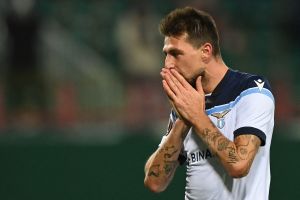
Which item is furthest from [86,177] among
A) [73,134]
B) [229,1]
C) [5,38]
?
[229,1]

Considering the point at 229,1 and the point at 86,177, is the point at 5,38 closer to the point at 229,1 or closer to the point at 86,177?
the point at 86,177

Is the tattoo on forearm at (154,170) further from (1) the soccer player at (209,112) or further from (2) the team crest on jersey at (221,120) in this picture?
(2) the team crest on jersey at (221,120)

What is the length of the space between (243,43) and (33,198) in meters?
4.46

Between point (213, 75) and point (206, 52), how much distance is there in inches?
5.7

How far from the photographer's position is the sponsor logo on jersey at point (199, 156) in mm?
4504

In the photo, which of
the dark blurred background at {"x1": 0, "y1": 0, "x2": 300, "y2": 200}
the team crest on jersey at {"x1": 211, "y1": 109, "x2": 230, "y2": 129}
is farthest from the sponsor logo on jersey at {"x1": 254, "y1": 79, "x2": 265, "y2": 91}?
the dark blurred background at {"x1": 0, "y1": 0, "x2": 300, "y2": 200}

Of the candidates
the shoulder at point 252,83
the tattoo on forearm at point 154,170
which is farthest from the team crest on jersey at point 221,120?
the tattoo on forearm at point 154,170

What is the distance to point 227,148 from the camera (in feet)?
13.5

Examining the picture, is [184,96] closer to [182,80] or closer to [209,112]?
[182,80]

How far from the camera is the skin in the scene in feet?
13.6

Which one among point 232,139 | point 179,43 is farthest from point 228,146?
point 179,43

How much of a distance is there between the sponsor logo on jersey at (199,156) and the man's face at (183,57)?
1.28 ft

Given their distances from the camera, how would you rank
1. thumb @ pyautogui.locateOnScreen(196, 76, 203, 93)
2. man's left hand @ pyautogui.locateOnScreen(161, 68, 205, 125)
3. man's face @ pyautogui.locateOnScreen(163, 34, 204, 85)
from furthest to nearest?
man's face @ pyautogui.locateOnScreen(163, 34, 204, 85) < thumb @ pyautogui.locateOnScreen(196, 76, 203, 93) < man's left hand @ pyautogui.locateOnScreen(161, 68, 205, 125)

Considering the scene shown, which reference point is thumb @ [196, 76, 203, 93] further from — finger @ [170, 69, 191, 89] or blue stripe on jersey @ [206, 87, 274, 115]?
blue stripe on jersey @ [206, 87, 274, 115]
